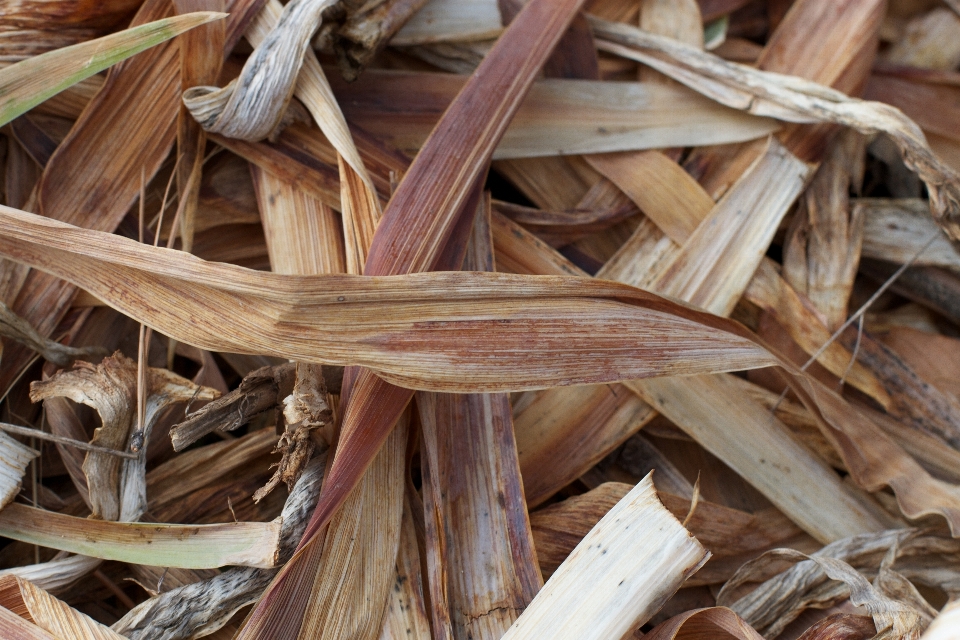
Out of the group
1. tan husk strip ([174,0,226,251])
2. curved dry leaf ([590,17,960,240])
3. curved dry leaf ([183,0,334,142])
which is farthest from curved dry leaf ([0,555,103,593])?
curved dry leaf ([590,17,960,240])

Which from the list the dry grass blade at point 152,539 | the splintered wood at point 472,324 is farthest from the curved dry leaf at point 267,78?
the dry grass blade at point 152,539

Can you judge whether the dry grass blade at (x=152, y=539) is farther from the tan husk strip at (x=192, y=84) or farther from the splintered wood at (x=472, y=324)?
the tan husk strip at (x=192, y=84)

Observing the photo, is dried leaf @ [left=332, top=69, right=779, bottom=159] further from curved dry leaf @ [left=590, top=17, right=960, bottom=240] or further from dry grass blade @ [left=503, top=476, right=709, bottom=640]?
dry grass blade @ [left=503, top=476, right=709, bottom=640]

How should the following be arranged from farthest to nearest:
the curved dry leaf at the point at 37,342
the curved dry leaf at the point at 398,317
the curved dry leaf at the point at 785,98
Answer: the curved dry leaf at the point at 785,98 → the curved dry leaf at the point at 37,342 → the curved dry leaf at the point at 398,317

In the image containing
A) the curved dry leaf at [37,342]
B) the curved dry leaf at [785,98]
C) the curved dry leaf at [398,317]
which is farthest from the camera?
the curved dry leaf at [785,98]

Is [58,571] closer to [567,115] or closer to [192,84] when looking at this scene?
[192,84]
